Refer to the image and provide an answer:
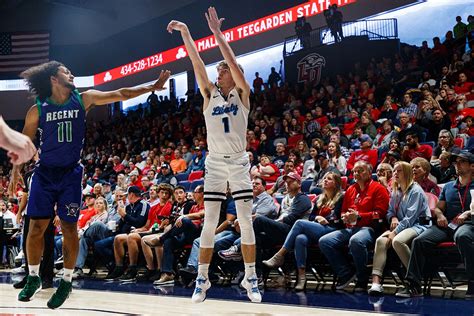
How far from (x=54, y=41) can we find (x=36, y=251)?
67.7 ft

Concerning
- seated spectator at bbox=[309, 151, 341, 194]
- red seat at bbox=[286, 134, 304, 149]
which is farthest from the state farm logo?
seated spectator at bbox=[309, 151, 341, 194]

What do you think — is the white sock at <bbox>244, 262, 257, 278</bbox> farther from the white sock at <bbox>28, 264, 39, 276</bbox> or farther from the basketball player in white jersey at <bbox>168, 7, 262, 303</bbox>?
the white sock at <bbox>28, 264, 39, 276</bbox>

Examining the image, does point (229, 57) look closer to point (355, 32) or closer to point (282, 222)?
point (282, 222)

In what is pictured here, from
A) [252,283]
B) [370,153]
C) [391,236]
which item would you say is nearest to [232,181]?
[252,283]

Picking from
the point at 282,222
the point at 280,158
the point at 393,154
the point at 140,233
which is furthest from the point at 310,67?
the point at 282,222

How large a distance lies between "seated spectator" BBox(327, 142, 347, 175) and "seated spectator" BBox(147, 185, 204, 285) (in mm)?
2174

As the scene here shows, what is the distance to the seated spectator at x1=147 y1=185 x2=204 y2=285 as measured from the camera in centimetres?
698

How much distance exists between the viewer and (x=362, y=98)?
37.3 feet

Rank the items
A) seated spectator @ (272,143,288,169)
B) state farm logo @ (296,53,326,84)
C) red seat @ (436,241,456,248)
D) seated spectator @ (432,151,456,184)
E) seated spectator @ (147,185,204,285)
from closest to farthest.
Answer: red seat @ (436,241,456,248) → seated spectator @ (432,151,456,184) → seated spectator @ (147,185,204,285) → seated spectator @ (272,143,288,169) → state farm logo @ (296,53,326,84)

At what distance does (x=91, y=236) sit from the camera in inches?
335

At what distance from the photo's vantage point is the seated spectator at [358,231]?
561 cm

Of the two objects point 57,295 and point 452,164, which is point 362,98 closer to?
point 452,164

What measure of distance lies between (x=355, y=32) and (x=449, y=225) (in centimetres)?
1022

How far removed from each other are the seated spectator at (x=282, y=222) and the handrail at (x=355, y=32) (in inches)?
325
